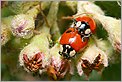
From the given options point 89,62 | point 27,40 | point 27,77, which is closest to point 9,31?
point 27,40

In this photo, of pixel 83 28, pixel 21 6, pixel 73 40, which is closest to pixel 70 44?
pixel 73 40

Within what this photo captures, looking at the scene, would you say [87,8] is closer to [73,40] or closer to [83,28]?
[83,28]

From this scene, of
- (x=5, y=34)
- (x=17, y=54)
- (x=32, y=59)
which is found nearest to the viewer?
(x=32, y=59)

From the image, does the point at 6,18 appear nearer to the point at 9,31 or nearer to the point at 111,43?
the point at 9,31

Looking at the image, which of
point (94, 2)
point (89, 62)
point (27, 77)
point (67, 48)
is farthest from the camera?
point (27, 77)

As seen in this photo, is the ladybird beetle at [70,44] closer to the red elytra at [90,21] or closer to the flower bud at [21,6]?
the red elytra at [90,21]

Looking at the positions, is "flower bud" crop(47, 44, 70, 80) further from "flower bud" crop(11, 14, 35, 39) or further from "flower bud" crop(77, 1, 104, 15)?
"flower bud" crop(77, 1, 104, 15)

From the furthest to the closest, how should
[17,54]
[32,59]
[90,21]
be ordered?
[17,54] < [90,21] < [32,59]
